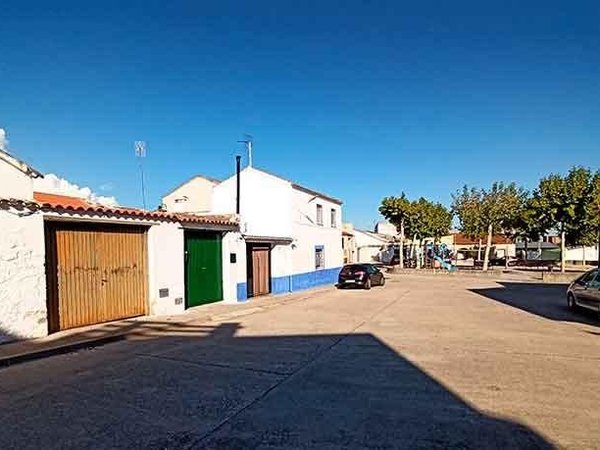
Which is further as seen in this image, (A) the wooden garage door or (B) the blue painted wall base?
(B) the blue painted wall base

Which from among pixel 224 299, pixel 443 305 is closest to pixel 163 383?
pixel 224 299

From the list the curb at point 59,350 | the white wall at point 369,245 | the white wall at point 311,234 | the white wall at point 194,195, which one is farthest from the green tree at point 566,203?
the curb at point 59,350

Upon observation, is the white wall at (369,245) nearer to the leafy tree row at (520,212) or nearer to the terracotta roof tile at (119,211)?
the leafy tree row at (520,212)

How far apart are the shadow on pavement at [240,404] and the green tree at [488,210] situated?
3356 cm

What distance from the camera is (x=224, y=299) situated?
683 inches

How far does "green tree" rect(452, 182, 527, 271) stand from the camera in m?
38.3

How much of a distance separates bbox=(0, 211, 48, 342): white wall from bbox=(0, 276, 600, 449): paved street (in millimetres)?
1676

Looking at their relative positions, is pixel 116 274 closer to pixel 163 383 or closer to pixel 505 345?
pixel 163 383

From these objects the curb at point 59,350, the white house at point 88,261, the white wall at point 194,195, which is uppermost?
the white wall at point 194,195

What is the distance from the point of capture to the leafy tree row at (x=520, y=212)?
107 feet

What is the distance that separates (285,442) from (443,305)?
13.8 m

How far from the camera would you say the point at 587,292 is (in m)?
13.8

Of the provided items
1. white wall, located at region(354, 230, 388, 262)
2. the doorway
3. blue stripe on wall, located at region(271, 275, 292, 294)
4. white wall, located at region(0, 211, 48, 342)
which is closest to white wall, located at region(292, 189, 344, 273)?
blue stripe on wall, located at region(271, 275, 292, 294)

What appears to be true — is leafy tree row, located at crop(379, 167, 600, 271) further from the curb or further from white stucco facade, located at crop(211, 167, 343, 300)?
the curb
